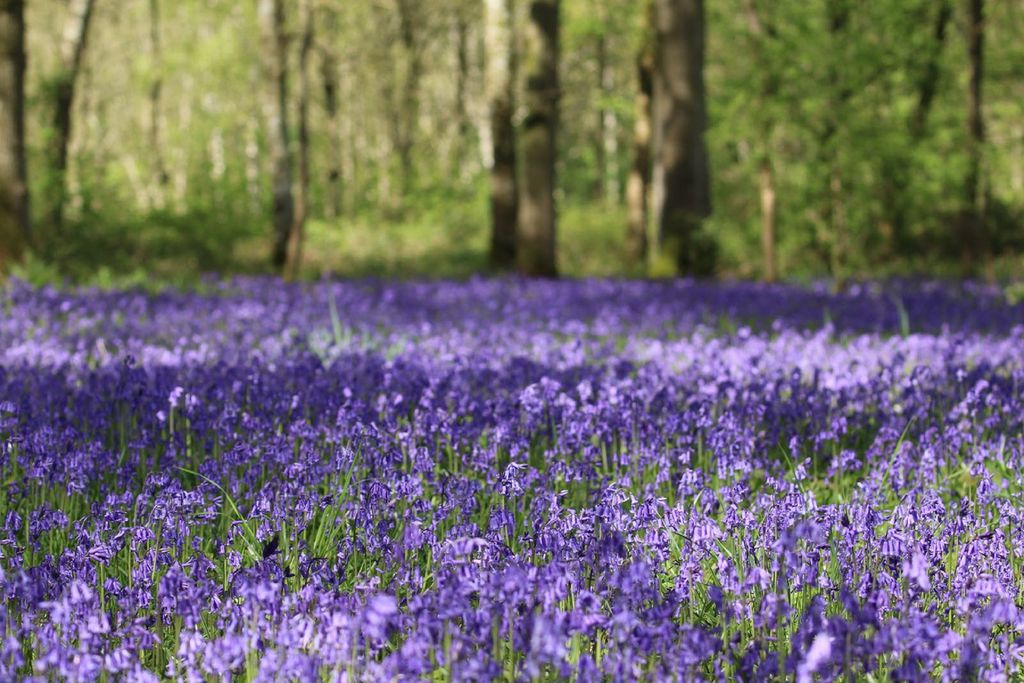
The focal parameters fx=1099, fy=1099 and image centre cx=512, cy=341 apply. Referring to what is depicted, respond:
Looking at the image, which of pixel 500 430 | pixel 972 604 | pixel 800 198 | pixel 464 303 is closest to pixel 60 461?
pixel 500 430

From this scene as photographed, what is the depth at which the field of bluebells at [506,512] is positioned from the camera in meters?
2.31

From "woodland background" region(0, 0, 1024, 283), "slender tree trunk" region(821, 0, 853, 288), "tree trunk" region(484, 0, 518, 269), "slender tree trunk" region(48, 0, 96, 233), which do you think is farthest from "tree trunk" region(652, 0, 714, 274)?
"slender tree trunk" region(48, 0, 96, 233)

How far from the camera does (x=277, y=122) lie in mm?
21969

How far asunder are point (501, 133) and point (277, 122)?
542 cm

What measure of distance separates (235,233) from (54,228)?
8.11 m

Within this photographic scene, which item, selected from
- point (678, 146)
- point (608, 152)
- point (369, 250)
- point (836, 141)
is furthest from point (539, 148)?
point (608, 152)

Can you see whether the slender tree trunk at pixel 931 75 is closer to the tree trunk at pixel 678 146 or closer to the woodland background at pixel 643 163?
the woodland background at pixel 643 163

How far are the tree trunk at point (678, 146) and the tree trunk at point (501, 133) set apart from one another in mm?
2772

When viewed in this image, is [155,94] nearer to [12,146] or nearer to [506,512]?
[12,146]

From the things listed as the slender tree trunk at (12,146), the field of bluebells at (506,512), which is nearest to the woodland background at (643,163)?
the slender tree trunk at (12,146)

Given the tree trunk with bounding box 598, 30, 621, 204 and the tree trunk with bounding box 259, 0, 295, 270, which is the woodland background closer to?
the tree trunk with bounding box 259, 0, 295, 270

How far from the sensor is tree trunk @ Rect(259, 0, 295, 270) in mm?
21125

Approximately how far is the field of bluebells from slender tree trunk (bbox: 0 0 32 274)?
238 inches

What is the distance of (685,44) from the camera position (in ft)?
54.4
